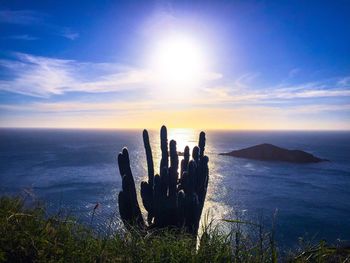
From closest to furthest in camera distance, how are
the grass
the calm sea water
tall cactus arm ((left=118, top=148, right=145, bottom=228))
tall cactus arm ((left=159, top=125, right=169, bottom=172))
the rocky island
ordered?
1. the grass
2. tall cactus arm ((left=118, top=148, right=145, bottom=228))
3. tall cactus arm ((left=159, top=125, right=169, bottom=172))
4. the calm sea water
5. the rocky island

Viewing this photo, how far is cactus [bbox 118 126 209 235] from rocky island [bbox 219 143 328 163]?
7709cm

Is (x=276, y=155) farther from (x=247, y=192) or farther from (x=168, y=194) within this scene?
(x=168, y=194)

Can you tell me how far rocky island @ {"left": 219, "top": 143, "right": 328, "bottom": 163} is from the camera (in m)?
83.8

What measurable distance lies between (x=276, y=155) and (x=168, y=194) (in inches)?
3201

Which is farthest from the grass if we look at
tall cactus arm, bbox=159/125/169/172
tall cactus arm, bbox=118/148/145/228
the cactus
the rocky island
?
the rocky island

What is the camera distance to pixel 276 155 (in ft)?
289

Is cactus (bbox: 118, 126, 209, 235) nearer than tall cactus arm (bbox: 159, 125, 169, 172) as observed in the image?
Yes

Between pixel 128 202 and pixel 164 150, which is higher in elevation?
pixel 164 150

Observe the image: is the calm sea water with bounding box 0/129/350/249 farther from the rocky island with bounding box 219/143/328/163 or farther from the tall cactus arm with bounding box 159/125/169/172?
the rocky island with bounding box 219/143/328/163

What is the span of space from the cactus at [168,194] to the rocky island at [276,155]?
77093mm

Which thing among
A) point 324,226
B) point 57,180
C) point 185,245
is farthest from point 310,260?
point 57,180

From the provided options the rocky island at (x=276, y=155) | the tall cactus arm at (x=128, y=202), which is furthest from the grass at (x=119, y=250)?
the rocky island at (x=276, y=155)

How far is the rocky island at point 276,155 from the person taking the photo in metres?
83.8

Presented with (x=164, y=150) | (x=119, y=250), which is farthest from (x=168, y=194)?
(x=119, y=250)
